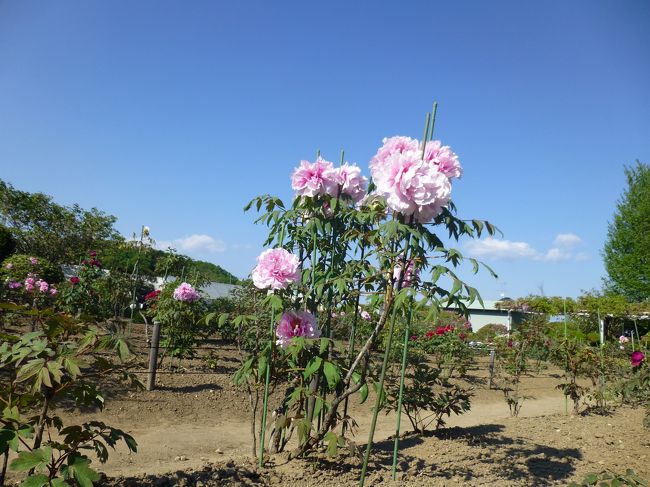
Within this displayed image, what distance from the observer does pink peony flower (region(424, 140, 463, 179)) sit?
2561 millimetres

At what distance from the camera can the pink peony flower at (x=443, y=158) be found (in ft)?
8.40

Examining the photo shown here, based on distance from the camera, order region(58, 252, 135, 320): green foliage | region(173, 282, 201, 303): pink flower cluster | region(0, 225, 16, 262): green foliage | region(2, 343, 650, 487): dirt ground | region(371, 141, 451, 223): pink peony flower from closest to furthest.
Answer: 1. region(371, 141, 451, 223): pink peony flower
2. region(2, 343, 650, 487): dirt ground
3. region(173, 282, 201, 303): pink flower cluster
4. region(58, 252, 135, 320): green foliage
5. region(0, 225, 16, 262): green foliage

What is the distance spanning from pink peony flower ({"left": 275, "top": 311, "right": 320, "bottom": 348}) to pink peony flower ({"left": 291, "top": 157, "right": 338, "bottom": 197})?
769 millimetres

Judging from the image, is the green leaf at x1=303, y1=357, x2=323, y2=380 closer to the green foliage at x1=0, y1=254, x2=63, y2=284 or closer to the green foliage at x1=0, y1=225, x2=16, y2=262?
the green foliage at x1=0, y1=254, x2=63, y2=284

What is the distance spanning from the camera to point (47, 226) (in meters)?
22.2

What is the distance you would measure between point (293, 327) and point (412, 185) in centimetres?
118

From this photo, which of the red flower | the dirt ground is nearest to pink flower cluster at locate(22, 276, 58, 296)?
the red flower

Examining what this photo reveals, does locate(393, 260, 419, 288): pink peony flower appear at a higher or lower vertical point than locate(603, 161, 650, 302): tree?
lower

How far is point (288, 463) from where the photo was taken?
325 centimetres

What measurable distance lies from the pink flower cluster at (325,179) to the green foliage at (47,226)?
2181 centimetres

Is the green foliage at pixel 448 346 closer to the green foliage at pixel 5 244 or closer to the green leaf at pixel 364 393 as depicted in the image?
the green leaf at pixel 364 393

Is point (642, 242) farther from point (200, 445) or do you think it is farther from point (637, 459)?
point (200, 445)

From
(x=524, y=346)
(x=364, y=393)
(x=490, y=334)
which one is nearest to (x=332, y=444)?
(x=364, y=393)

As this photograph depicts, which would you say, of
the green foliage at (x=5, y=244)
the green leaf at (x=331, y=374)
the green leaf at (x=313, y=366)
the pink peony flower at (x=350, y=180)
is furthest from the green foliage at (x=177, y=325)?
the green foliage at (x=5, y=244)
